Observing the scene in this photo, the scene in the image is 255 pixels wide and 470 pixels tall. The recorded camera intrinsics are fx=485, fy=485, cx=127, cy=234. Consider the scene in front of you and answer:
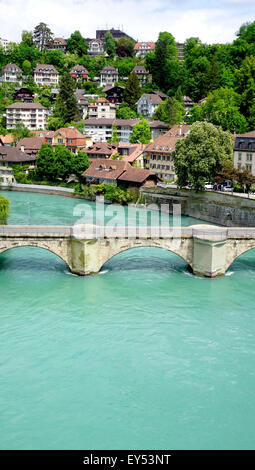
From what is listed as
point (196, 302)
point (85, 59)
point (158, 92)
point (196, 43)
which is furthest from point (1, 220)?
point (85, 59)

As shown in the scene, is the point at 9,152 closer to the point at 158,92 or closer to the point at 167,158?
the point at 167,158

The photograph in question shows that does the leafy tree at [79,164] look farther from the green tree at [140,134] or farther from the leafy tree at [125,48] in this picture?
the leafy tree at [125,48]

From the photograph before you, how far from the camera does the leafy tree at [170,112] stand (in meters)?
80.6

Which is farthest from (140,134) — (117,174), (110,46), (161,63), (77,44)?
(77,44)

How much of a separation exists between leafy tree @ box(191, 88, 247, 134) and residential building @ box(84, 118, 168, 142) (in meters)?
13.7

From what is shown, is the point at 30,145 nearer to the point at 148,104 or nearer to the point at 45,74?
the point at 148,104

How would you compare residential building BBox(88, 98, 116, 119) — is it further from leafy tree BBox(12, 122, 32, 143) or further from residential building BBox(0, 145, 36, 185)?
residential building BBox(0, 145, 36, 185)

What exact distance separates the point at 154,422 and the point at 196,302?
11.2 m

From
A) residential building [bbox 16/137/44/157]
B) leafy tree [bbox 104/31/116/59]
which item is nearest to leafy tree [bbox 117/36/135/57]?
leafy tree [bbox 104/31/116/59]

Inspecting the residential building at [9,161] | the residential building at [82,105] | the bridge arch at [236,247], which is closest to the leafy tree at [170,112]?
the residential building at [82,105]

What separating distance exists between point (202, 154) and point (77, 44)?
90675 mm

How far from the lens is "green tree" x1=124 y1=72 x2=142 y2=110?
94938 millimetres

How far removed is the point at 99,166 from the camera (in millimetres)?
65938

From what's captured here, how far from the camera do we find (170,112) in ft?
265
